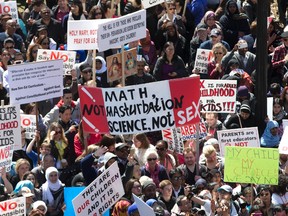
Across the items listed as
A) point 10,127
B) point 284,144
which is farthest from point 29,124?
point 284,144

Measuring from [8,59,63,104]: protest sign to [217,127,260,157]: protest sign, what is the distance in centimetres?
244

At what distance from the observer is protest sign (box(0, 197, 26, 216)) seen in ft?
65.5

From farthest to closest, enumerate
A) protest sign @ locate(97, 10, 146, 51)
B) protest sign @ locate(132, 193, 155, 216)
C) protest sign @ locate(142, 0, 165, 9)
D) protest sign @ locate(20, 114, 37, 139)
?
protest sign @ locate(142, 0, 165, 9) → protest sign @ locate(20, 114, 37, 139) → protest sign @ locate(97, 10, 146, 51) → protest sign @ locate(132, 193, 155, 216)

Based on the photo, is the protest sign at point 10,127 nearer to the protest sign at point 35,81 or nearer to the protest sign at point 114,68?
the protest sign at point 35,81

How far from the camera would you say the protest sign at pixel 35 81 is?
911 inches

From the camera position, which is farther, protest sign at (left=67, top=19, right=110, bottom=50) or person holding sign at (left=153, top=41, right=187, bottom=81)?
person holding sign at (left=153, top=41, right=187, bottom=81)

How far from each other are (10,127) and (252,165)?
11.0ft

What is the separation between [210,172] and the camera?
22500 mm

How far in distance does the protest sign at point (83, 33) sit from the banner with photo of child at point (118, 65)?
681mm

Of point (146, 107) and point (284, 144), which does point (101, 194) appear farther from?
point (284, 144)

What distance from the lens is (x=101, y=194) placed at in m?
20.1

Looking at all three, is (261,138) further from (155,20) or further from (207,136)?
(155,20)

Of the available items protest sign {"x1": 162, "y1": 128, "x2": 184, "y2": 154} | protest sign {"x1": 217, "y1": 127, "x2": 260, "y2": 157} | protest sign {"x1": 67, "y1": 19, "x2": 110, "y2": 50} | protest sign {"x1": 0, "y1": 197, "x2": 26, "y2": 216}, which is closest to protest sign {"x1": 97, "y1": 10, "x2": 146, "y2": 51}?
protest sign {"x1": 162, "y1": 128, "x2": 184, "y2": 154}

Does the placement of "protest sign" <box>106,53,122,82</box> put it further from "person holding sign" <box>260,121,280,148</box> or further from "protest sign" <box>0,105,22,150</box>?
"protest sign" <box>0,105,22,150</box>
